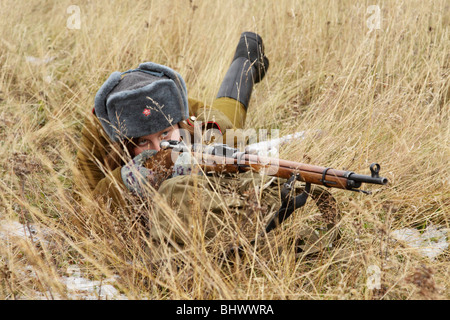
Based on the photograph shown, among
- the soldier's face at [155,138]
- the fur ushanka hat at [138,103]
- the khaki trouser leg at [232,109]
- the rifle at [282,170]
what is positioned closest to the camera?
the rifle at [282,170]

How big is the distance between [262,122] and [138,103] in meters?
1.49

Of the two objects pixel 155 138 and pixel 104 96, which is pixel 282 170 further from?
pixel 104 96

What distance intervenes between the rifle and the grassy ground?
0.48 feet

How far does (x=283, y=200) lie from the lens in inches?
86.0

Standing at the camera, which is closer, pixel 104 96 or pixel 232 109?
pixel 104 96

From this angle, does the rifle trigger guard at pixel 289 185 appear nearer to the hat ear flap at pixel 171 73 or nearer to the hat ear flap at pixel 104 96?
the hat ear flap at pixel 171 73

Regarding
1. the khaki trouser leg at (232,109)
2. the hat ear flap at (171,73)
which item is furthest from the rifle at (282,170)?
the khaki trouser leg at (232,109)

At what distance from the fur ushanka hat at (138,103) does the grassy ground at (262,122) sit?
0.40 meters

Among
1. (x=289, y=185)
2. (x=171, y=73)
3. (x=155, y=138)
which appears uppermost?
(x=171, y=73)

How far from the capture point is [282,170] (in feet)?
7.06

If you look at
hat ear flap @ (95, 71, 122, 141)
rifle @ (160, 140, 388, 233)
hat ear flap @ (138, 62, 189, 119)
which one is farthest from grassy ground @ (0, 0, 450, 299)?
hat ear flap @ (138, 62, 189, 119)

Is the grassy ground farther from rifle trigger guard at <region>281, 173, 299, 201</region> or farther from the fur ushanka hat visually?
the fur ushanka hat

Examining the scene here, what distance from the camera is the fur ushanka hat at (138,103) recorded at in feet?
8.20

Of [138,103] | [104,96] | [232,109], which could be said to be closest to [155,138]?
[138,103]
